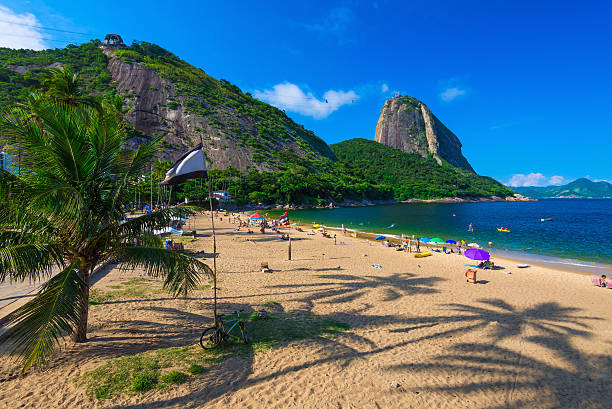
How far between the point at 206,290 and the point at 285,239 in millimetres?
17861

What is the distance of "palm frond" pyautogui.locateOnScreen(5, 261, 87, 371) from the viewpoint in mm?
4117

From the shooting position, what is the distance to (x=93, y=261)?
6086 millimetres

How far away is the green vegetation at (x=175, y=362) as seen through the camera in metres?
5.18

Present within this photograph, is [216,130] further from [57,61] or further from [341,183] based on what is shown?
[57,61]

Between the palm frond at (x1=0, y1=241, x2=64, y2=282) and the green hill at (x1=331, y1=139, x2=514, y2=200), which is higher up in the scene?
the green hill at (x1=331, y1=139, x2=514, y2=200)

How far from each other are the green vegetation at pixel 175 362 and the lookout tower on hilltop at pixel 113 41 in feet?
615

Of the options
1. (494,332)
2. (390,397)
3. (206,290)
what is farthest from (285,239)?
(390,397)

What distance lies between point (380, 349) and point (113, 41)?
645ft

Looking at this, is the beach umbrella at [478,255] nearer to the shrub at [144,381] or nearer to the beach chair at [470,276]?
the beach chair at [470,276]

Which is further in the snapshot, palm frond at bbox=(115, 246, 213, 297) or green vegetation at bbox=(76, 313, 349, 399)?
palm frond at bbox=(115, 246, 213, 297)

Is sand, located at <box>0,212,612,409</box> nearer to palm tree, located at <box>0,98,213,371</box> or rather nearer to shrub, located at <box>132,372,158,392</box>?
shrub, located at <box>132,372,158,392</box>

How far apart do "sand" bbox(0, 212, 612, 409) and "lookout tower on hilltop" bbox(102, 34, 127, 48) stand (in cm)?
18028

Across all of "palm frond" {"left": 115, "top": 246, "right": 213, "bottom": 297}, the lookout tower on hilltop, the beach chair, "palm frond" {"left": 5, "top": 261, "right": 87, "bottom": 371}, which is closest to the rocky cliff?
the lookout tower on hilltop

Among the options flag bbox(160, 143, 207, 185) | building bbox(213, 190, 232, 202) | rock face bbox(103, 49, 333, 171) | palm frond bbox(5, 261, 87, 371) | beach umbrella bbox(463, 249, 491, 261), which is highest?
rock face bbox(103, 49, 333, 171)
